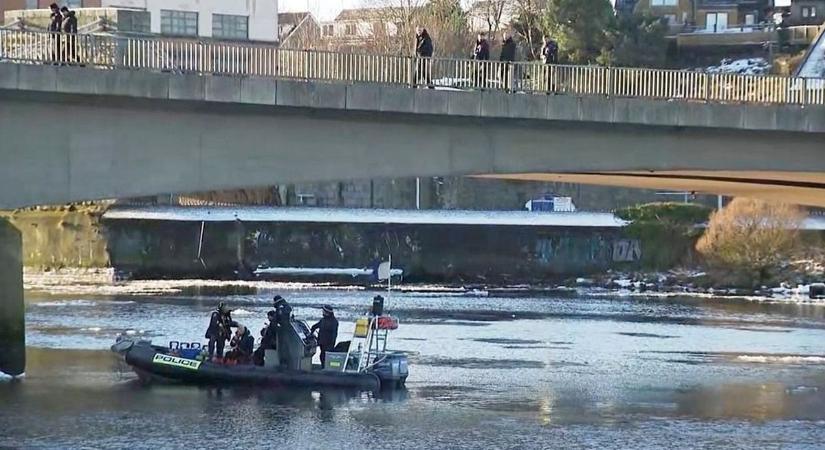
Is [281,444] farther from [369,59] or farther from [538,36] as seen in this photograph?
[538,36]

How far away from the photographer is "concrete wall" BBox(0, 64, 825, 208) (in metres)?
36.1

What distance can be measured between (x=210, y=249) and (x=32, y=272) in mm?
8889

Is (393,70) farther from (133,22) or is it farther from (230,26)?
(230,26)

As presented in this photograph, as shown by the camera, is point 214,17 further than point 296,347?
Yes

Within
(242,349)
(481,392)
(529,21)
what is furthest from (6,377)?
(529,21)

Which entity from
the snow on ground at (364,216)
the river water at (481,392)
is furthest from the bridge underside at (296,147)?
the snow on ground at (364,216)

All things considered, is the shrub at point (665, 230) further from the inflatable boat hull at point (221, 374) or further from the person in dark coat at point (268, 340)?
the inflatable boat hull at point (221, 374)

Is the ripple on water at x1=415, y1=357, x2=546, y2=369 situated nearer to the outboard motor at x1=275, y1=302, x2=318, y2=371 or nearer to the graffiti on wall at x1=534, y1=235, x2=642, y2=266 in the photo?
the outboard motor at x1=275, y1=302, x2=318, y2=371

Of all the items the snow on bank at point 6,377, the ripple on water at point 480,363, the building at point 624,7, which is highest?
the building at point 624,7

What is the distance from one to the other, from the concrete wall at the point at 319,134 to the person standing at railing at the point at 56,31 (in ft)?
2.96

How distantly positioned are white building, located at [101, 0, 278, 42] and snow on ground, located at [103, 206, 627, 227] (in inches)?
367

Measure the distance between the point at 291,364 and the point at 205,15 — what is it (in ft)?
193

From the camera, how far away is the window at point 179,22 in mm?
93750

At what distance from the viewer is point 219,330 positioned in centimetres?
4088
